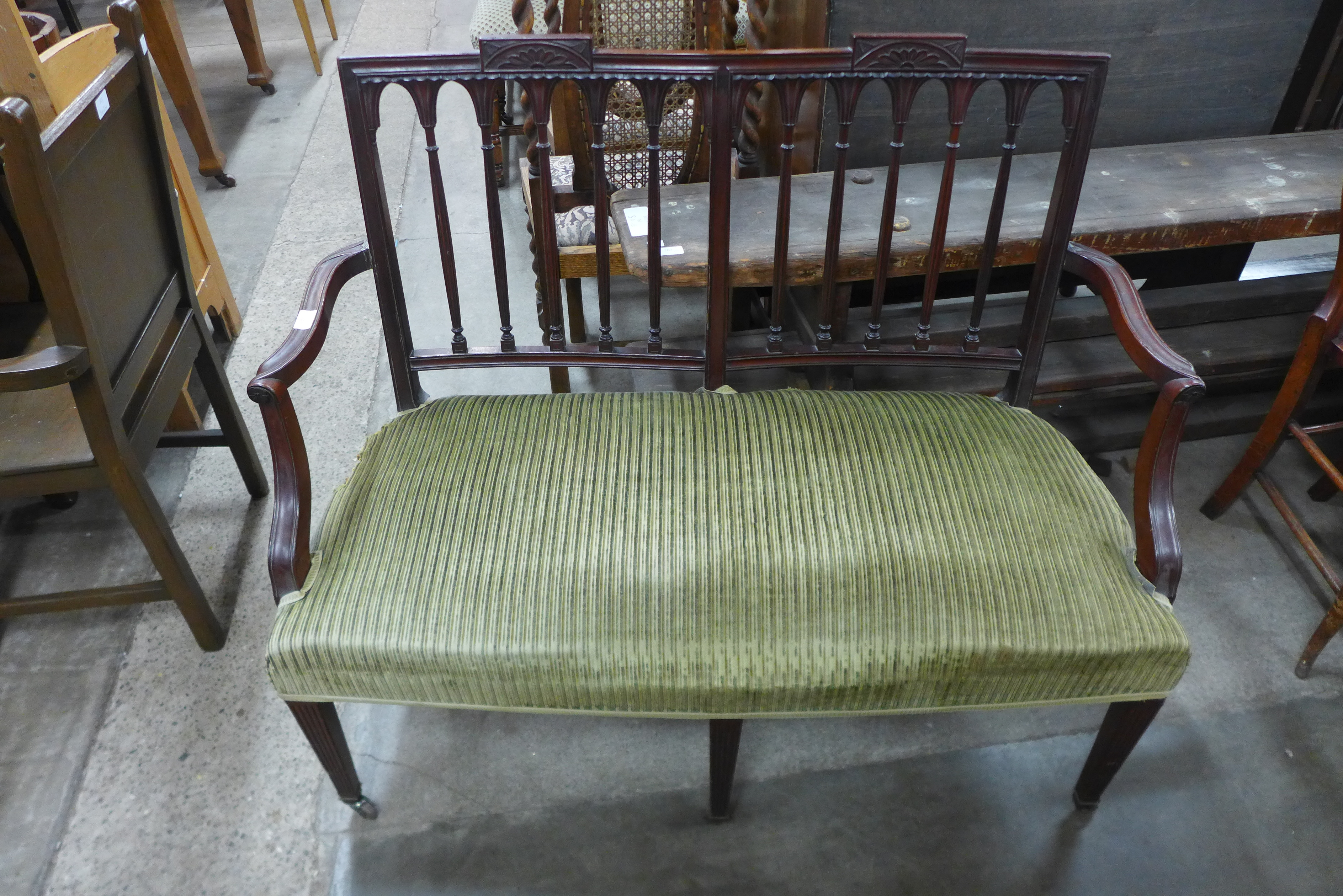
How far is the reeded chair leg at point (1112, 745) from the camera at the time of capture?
1.20m

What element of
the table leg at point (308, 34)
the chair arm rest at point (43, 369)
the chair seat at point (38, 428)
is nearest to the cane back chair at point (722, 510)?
the chair arm rest at point (43, 369)

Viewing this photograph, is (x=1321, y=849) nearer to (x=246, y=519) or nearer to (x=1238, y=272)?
(x=1238, y=272)

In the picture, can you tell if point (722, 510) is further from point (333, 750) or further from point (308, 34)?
point (308, 34)

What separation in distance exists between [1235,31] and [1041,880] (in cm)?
176

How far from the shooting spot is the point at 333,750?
1241mm

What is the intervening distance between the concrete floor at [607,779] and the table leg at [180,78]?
163 cm

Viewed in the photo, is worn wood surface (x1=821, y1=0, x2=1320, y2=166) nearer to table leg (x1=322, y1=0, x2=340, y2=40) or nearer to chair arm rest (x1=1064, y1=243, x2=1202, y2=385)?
chair arm rest (x1=1064, y1=243, x2=1202, y2=385)

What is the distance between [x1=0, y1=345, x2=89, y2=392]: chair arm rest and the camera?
45.8 inches

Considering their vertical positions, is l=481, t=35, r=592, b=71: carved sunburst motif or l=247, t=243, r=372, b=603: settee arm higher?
l=481, t=35, r=592, b=71: carved sunburst motif

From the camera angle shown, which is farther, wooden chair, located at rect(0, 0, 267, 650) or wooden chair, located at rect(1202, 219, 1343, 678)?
wooden chair, located at rect(1202, 219, 1343, 678)

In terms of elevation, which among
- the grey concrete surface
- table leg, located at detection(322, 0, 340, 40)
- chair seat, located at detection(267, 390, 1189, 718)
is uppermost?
table leg, located at detection(322, 0, 340, 40)

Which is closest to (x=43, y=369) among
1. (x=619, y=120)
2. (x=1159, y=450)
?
(x=619, y=120)

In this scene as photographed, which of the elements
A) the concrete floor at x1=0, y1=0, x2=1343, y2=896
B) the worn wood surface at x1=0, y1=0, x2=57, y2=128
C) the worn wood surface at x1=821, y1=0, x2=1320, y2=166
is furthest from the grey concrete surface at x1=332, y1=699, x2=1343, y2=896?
the worn wood surface at x1=0, y1=0, x2=57, y2=128

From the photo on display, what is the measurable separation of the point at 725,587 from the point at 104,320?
99cm
